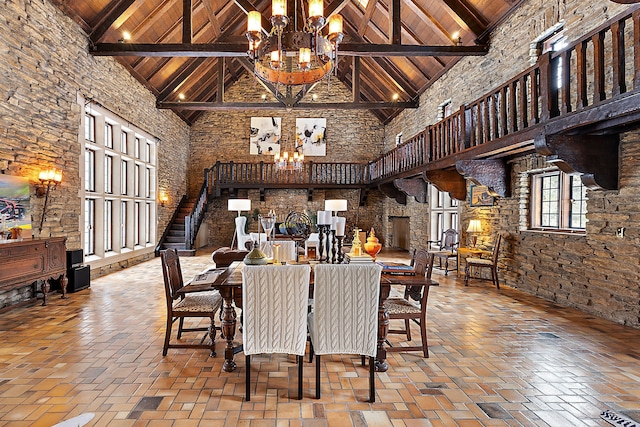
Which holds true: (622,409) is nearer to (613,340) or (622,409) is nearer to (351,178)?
(613,340)

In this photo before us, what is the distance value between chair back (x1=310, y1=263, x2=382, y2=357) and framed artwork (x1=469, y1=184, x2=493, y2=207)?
5.37 meters

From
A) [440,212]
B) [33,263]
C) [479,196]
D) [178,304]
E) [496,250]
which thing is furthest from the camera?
[440,212]

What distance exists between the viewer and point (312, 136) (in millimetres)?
14469

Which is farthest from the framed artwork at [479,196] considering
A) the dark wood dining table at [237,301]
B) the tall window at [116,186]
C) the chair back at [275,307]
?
the tall window at [116,186]

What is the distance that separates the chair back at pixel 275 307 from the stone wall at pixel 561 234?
4038 millimetres

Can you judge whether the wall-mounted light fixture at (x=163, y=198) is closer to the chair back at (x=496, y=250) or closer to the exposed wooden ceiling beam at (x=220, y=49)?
the exposed wooden ceiling beam at (x=220, y=49)

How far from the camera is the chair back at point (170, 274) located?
329 cm

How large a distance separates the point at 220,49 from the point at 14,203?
4059 mm

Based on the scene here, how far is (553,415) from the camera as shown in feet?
7.86

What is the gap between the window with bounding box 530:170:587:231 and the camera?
5266 mm

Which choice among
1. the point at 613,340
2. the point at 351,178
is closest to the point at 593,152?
the point at 613,340

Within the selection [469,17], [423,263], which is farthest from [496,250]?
[469,17]

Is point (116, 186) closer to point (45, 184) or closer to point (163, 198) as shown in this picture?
point (163, 198)

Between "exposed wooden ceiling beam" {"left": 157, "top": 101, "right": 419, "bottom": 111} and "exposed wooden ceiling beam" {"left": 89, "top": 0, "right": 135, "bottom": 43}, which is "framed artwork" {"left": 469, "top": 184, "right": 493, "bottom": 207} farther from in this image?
"exposed wooden ceiling beam" {"left": 89, "top": 0, "right": 135, "bottom": 43}
